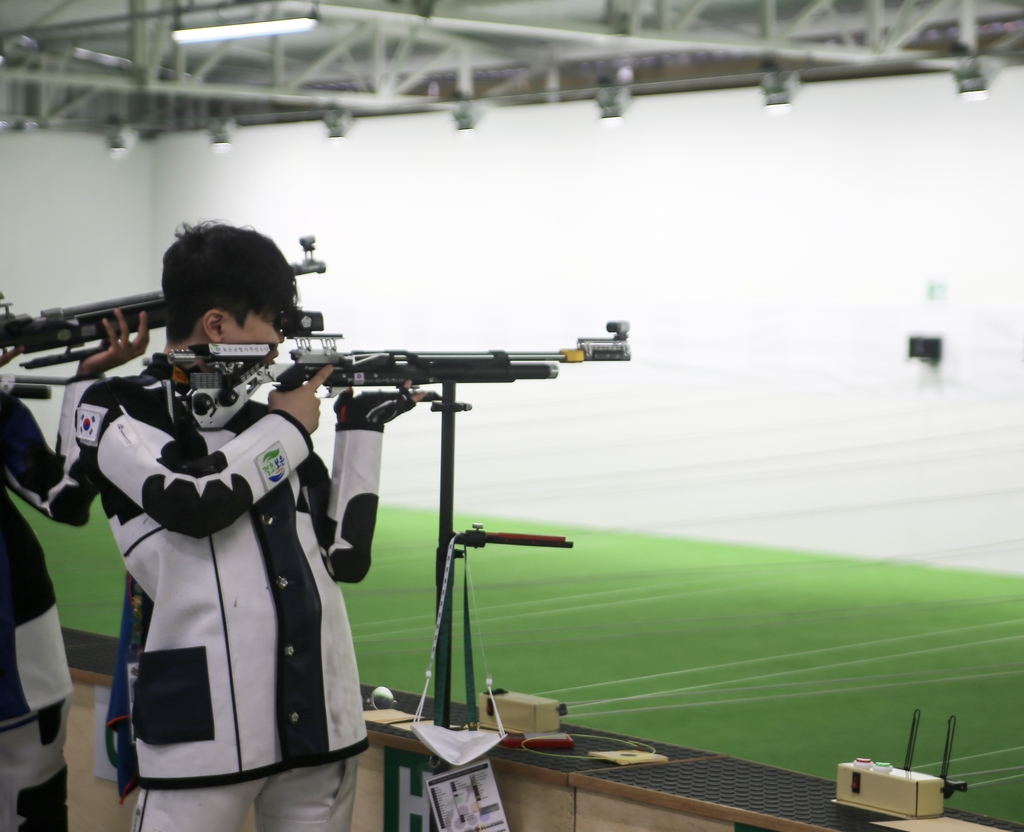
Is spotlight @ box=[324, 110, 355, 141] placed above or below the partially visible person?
above

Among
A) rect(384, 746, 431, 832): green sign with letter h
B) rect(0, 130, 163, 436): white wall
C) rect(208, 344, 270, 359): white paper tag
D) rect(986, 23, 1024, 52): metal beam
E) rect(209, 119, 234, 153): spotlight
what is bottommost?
rect(384, 746, 431, 832): green sign with letter h

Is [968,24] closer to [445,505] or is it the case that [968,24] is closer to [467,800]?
[445,505]

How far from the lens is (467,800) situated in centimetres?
205

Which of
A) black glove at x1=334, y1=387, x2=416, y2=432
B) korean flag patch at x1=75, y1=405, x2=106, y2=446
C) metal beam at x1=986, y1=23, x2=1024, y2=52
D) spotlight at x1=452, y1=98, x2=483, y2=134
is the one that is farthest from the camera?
spotlight at x1=452, y1=98, x2=483, y2=134

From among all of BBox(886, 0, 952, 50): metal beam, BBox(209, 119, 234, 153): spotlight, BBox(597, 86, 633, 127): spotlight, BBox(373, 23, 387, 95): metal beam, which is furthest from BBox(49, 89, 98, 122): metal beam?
BBox(886, 0, 952, 50): metal beam

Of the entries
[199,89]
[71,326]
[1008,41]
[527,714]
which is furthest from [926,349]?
[71,326]

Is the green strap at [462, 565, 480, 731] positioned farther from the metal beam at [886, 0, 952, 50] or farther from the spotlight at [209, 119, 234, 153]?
the spotlight at [209, 119, 234, 153]

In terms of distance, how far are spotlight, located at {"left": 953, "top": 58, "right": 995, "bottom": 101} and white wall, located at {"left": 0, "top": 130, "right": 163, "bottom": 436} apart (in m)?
7.55

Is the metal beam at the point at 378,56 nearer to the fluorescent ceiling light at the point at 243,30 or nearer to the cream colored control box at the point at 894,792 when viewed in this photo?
the fluorescent ceiling light at the point at 243,30

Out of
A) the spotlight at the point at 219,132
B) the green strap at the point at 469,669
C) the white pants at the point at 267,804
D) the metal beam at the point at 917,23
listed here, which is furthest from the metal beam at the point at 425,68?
the white pants at the point at 267,804

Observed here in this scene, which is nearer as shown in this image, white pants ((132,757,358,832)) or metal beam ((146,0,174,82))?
white pants ((132,757,358,832))

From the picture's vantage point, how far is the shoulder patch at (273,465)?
5.14 ft

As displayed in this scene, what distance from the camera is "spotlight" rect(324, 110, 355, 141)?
32.0 ft

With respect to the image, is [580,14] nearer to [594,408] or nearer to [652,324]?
[652,324]
